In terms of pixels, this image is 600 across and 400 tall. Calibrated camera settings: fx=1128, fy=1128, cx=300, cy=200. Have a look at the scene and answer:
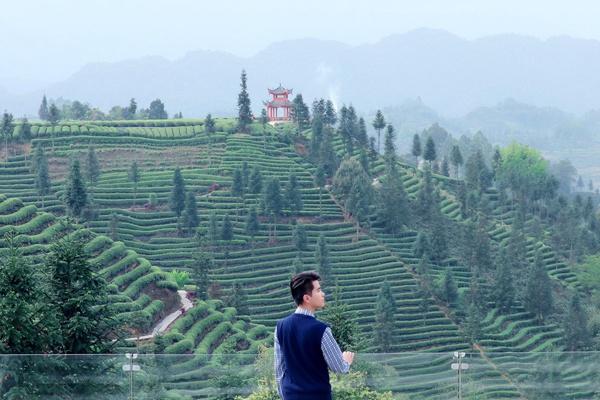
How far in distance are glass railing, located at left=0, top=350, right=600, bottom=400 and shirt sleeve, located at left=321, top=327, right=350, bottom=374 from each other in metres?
3.69

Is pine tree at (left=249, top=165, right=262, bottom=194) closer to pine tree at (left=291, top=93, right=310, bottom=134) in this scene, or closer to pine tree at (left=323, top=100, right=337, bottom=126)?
pine tree at (left=291, top=93, right=310, bottom=134)

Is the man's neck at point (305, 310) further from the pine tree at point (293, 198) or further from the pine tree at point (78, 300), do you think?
the pine tree at point (293, 198)

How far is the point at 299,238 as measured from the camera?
169 feet

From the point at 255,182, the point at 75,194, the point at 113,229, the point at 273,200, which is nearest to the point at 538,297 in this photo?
the point at 273,200

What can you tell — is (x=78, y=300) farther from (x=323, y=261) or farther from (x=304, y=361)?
(x=323, y=261)

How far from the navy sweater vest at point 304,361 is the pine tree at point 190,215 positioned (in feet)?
146

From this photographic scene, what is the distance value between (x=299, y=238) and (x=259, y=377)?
40088mm

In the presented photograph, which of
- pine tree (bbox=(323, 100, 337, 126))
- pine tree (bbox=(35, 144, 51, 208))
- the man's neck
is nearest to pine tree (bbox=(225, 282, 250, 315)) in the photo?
pine tree (bbox=(35, 144, 51, 208))

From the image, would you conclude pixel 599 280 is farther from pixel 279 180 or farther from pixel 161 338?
pixel 161 338

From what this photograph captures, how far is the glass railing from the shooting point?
1120 centimetres

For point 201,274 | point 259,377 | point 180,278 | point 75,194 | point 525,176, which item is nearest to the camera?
point 259,377

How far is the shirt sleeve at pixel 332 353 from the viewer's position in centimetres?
763

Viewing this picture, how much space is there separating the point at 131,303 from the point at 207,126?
27655 mm

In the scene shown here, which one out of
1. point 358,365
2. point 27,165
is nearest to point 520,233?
point 27,165
